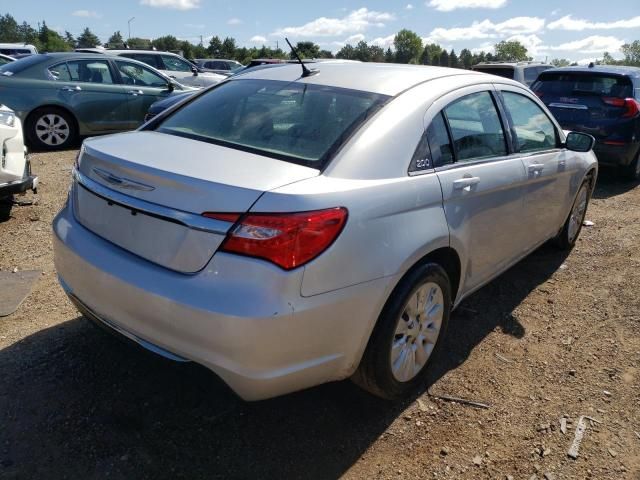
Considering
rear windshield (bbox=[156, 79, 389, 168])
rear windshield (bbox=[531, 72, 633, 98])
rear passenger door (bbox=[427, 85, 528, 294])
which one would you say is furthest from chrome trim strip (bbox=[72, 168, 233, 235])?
rear windshield (bbox=[531, 72, 633, 98])

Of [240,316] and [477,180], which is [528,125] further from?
[240,316]

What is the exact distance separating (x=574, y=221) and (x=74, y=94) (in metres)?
7.61

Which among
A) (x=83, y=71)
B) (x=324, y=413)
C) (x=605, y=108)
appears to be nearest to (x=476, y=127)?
(x=324, y=413)

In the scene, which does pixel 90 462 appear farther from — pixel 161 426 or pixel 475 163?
pixel 475 163

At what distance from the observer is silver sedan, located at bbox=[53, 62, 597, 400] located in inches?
80.4

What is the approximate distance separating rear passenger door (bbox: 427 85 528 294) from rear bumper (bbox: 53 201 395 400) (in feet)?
2.56

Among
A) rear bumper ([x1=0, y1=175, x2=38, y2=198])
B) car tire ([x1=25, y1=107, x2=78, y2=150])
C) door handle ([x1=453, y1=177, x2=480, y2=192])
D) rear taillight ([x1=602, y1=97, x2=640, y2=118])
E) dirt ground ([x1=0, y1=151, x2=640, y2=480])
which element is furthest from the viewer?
car tire ([x1=25, y1=107, x2=78, y2=150])

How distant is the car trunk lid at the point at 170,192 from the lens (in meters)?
2.07

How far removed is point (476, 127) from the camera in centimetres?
320

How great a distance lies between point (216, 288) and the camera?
204 centimetres

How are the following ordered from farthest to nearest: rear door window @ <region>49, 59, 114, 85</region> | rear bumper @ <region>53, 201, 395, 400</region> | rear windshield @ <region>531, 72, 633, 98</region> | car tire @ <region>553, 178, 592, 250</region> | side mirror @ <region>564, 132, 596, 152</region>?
1. rear door window @ <region>49, 59, 114, 85</region>
2. rear windshield @ <region>531, 72, 633, 98</region>
3. car tire @ <region>553, 178, 592, 250</region>
4. side mirror @ <region>564, 132, 596, 152</region>
5. rear bumper @ <region>53, 201, 395, 400</region>

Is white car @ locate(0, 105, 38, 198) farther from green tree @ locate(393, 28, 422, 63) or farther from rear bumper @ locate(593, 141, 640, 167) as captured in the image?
green tree @ locate(393, 28, 422, 63)

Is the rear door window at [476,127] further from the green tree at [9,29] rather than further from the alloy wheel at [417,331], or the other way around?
the green tree at [9,29]

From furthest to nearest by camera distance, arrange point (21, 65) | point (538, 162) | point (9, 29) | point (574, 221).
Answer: point (9, 29)
point (21, 65)
point (574, 221)
point (538, 162)
